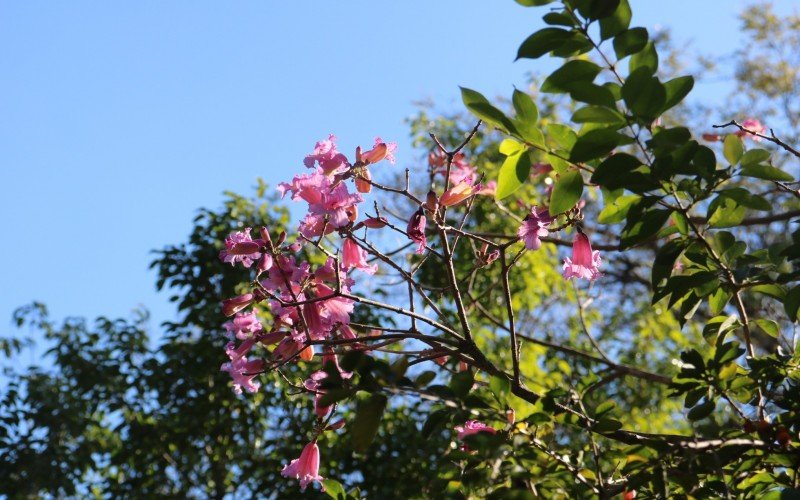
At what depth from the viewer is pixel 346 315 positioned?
4.48 feet

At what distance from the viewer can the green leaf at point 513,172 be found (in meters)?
1.19

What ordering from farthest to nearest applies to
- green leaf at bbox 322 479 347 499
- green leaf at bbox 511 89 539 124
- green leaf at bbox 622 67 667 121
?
green leaf at bbox 322 479 347 499, green leaf at bbox 511 89 539 124, green leaf at bbox 622 67 667 121

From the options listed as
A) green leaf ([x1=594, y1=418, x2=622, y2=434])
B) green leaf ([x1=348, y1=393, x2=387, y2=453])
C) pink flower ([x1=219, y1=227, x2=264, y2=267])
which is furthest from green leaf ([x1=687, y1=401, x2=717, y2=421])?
pink flower ([x1=219, y1=227, x2=264, y2=267])

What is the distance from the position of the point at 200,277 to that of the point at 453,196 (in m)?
3.15

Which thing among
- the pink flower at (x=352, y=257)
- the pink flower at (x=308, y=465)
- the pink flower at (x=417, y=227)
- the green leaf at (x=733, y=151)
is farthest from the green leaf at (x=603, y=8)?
the pink flower at (x=308, y=465)

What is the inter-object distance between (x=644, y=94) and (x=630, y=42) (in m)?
0.07

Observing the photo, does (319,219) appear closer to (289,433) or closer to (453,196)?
(453,196)


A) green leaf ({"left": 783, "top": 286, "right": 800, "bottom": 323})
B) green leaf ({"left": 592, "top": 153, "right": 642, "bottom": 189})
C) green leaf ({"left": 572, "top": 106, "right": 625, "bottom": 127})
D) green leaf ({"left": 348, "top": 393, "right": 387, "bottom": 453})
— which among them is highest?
green leaf ({"left": 572, "top": 106, "right": 625, "bottom": 127})

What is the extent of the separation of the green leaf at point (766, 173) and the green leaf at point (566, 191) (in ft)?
0.68

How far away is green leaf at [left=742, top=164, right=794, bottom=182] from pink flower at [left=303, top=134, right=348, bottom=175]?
59 centimetres

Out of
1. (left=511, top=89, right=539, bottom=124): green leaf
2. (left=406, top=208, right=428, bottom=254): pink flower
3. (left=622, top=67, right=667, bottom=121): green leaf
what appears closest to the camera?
(left=622, top=67, right=667, bottom=121): green leaf

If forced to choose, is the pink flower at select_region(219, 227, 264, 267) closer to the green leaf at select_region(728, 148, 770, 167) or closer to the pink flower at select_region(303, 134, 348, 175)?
the pink flower at select_region(303, 134, 348, 175)

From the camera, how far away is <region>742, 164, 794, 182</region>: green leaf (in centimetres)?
115

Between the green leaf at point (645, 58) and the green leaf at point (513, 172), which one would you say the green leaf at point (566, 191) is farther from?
the green leaf at point (645, 58)
